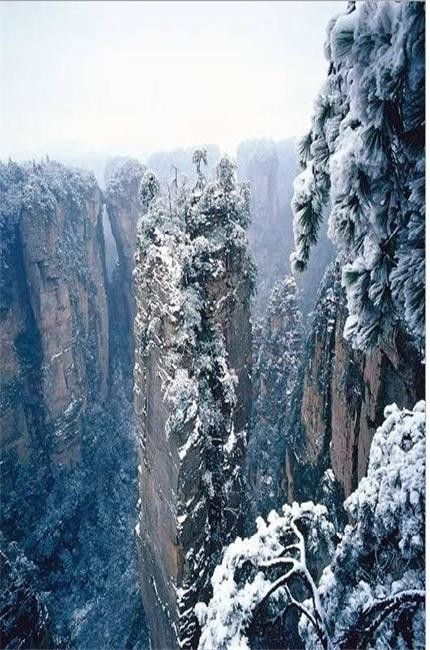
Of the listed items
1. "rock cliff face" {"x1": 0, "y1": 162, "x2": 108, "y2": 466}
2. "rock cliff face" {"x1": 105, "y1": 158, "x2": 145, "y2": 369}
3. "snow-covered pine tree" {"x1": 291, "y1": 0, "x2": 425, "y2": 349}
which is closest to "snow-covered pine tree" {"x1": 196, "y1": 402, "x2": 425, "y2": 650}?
"snow-covered pine tree" {"x1": 291, "y1": 0, "x2": 425, "y2": 349}

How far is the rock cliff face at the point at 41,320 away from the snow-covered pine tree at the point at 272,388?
10.7 metres

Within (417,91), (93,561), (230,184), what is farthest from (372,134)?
(93,561)

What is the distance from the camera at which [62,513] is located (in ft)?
73.0

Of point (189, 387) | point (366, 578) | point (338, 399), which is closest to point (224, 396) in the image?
point (189, 387)

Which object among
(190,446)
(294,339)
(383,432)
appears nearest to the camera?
(383,432)

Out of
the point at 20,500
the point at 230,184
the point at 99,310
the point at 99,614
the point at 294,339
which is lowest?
the point at 99,614

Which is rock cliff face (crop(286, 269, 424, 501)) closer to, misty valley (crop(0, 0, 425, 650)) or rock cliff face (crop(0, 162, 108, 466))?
misty valley (crop(0, 0, 425, 650))

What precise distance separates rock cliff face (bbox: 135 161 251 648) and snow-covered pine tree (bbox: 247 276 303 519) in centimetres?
853

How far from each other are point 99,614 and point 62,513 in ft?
18.6

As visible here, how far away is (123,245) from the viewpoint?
3438 centimetres

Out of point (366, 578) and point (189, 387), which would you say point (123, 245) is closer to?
point (189, 387)

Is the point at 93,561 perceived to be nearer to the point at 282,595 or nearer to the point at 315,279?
the point at 282,595

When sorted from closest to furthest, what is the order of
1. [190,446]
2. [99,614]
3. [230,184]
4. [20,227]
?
[190,446] → [230,184] → [99,614] → [20,227]

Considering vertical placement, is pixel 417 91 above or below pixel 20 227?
below
